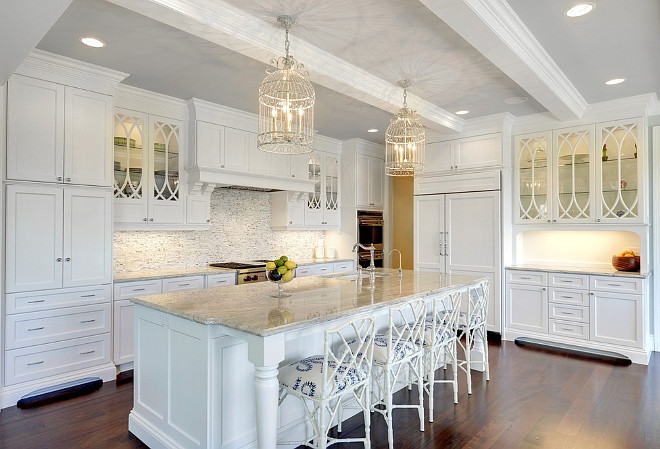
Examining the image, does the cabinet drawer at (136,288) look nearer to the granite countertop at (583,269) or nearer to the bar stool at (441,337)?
the bar stool at (441,337)

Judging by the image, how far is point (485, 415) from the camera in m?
3.03

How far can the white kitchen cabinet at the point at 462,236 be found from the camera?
5148mm

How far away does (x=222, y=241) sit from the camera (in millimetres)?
5191

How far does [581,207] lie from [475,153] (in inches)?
54.1

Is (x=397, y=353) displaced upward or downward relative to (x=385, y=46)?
downward

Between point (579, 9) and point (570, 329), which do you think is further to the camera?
point (570, 329)

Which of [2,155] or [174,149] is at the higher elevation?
[174,149]

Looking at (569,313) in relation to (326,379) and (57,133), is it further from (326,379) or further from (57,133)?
(57,133)

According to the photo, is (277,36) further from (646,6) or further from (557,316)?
(557,316)

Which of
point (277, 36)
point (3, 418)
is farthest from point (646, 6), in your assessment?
point (3, 418)

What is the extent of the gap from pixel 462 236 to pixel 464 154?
1078 millimetres

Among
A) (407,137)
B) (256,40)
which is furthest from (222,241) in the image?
(256,40)

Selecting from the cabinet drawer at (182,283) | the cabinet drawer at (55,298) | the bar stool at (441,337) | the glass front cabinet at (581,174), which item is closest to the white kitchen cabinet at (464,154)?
the glass front cabinet at (581,174)

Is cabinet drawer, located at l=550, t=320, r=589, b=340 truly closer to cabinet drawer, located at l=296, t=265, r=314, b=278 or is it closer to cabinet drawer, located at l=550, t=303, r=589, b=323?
cabinet drawer, located at l=550, t=303, r=589, b=323
